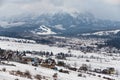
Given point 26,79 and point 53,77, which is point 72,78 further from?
point 26,79

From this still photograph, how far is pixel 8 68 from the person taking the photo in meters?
89.2

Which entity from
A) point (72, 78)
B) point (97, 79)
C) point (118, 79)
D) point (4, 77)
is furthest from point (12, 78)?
point (118, 79)

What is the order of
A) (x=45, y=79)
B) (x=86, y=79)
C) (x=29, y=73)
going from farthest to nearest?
(x=86, y=79) → (x=29, y=73) → (x=45, y=79)

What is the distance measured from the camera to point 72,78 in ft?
298

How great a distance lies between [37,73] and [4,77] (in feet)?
55.9

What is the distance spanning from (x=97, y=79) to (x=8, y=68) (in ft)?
76.1

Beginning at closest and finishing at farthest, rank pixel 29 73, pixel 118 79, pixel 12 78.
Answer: pixel 12 78, pixel 29 73, pixel 118 79

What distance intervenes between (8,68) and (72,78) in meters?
15.1

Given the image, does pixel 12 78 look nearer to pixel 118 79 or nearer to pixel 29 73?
pixel 29 73

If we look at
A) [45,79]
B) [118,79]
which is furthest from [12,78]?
[118,79]

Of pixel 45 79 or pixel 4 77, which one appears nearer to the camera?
pixel 4 77

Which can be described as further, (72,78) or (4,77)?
(72,78)

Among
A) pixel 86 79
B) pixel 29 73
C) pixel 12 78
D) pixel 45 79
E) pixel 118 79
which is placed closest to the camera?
pixel 12 78

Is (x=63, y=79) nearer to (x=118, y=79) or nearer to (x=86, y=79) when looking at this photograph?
(x=86, y=79)
